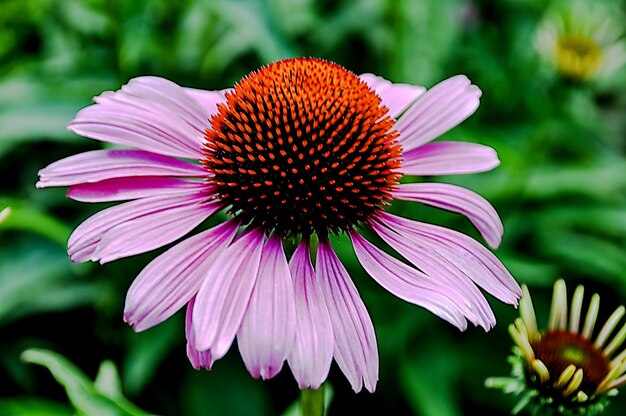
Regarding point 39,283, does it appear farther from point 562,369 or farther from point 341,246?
point 562,369

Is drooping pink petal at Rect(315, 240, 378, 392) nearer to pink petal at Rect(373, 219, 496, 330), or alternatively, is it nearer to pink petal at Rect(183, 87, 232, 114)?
pink petal at Rect(373, 219, 496, 330)

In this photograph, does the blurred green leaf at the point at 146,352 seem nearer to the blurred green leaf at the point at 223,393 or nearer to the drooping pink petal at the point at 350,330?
the blurred green leaf at the point at 223,393

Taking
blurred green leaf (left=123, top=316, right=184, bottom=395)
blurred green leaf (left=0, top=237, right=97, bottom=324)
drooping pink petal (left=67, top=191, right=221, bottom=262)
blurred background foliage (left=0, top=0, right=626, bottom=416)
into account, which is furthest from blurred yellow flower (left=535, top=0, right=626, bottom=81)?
drooping pink petal (left=67, top=191, right=221, bottom=262)

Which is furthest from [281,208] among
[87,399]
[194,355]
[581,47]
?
[581,47]

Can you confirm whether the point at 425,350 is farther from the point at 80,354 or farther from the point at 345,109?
the point at 345,109

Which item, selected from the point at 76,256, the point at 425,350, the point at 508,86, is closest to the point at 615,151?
the point at 508,86

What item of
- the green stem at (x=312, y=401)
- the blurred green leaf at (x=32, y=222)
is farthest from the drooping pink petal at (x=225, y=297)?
the blurred green leaf at (x=32, y=222)
